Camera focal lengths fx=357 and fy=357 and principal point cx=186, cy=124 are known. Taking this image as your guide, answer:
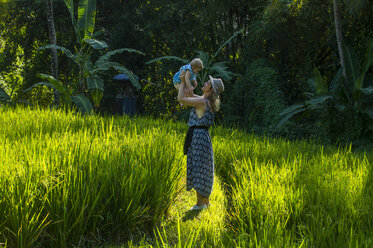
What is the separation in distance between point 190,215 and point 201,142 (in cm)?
81

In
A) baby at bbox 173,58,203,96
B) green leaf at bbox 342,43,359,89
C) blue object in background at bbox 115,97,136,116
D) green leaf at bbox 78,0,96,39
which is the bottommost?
blue object in background at bbox 115,97,136,116

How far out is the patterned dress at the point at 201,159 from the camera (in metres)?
3.94

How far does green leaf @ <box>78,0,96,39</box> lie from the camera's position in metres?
9.04

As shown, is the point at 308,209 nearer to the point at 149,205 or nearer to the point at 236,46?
the point at 149,205

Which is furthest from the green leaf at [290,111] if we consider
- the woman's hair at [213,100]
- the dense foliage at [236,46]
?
the woman's hair at [213,100]

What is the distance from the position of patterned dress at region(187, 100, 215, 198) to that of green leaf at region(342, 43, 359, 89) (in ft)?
16.4

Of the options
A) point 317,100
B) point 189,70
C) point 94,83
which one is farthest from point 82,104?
point 317,100

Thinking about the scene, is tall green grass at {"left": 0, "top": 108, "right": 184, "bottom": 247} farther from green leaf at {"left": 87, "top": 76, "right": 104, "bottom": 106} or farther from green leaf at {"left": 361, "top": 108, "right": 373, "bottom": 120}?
green leaf at {"left": 87, "top": 76, "right": 104, "bottom": 106}

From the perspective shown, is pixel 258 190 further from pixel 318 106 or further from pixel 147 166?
pixel 318 106

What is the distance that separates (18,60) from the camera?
1465 cm

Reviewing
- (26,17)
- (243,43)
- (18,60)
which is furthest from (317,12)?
(18,60)

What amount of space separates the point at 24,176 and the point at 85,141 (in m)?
1.27

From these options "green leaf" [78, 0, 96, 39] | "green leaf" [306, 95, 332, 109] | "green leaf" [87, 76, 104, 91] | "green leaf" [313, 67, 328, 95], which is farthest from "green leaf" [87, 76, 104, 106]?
"green leaf" [313, 67, 328, 95]

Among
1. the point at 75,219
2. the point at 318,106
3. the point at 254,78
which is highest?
the point at 254,78
